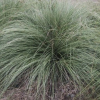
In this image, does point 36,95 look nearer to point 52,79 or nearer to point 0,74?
point 52,79

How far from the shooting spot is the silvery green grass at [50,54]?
7.82 feet

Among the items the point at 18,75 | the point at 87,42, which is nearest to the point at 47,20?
the point at 87,42

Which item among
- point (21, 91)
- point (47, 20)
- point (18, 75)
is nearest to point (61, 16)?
point (47, 20)

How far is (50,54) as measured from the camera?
262cm

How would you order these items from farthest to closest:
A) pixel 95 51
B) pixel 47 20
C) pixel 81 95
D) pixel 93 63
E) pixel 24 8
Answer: pixel 24 8 < pixel 47 20 < pixel 95 51 < pixel 93 63 < pixel 81 95

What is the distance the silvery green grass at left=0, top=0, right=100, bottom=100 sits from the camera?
2.38m

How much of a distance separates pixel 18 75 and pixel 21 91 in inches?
10.8

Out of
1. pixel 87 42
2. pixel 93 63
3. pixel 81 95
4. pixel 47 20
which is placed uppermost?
pixel 47 20

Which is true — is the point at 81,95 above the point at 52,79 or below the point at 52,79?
below

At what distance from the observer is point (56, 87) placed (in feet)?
7.93

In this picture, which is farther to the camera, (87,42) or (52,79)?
(87,42)

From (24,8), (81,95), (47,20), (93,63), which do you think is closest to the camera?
(81,95)

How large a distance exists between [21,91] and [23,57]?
0.46m

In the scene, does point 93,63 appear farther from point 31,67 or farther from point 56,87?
point 31,67
